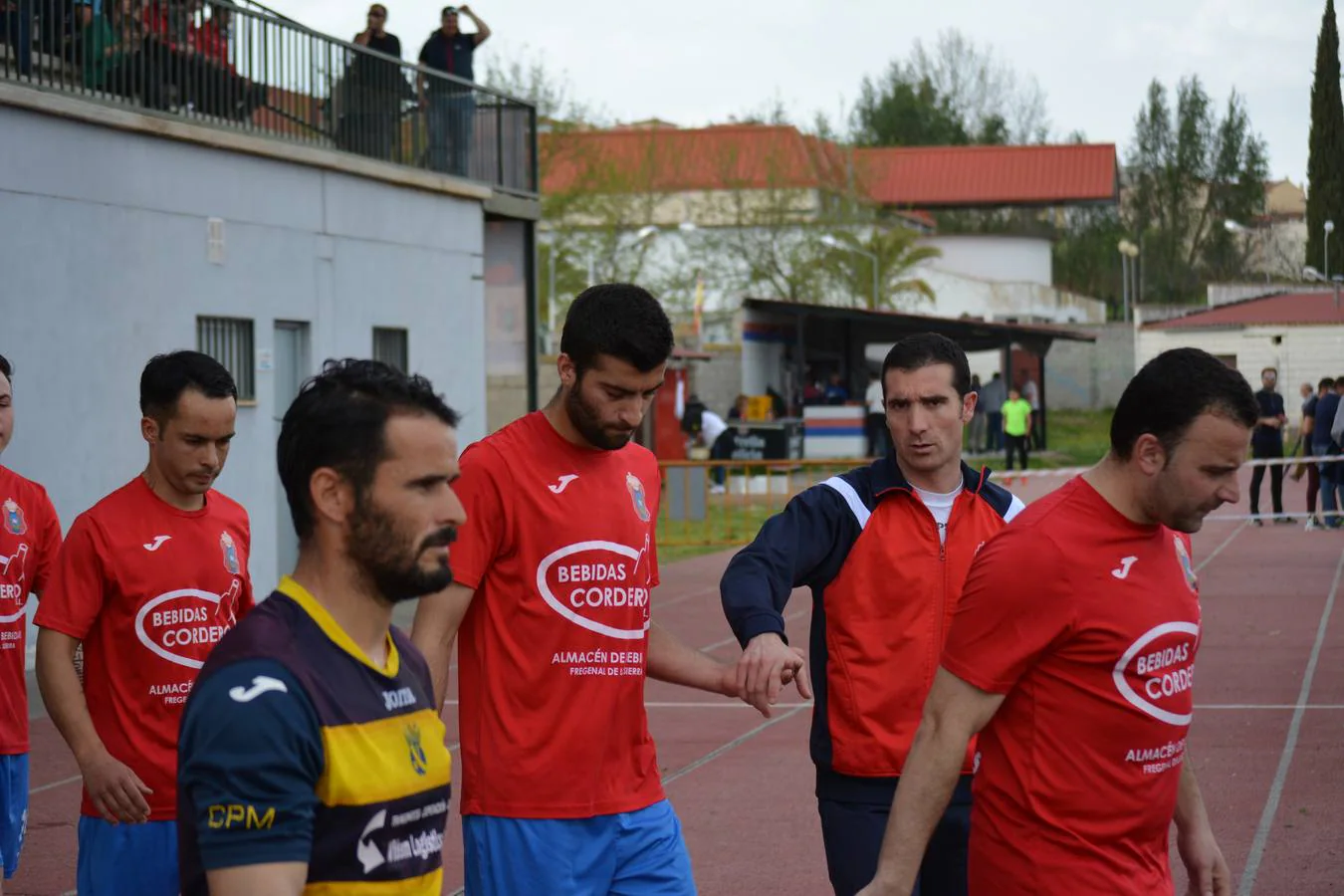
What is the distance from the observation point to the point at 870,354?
50.4 m

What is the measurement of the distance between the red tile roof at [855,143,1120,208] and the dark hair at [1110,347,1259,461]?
3237 inches

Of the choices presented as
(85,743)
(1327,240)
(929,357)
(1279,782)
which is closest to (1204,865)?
(929,357)

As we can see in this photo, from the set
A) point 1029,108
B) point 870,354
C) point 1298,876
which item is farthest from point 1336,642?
point 1029,108

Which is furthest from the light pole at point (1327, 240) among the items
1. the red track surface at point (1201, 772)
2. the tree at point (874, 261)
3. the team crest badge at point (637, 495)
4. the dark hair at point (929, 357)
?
the team crest badge at point (637, 495)

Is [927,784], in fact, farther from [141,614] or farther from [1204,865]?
[141,614]

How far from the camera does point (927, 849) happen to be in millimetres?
4965

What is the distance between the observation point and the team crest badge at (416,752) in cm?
284

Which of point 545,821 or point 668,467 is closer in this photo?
point 545,821

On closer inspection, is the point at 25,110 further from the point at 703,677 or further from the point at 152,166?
the point at 703,677

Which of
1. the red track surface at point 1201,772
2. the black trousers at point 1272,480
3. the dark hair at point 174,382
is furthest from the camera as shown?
the black trousers at point 1272,480

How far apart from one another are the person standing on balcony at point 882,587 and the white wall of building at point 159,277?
426 inches

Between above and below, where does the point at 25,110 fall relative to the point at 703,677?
above

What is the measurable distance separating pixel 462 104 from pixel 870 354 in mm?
28797

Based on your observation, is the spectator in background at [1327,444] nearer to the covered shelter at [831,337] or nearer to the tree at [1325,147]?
the covered shelter at [831,337]
